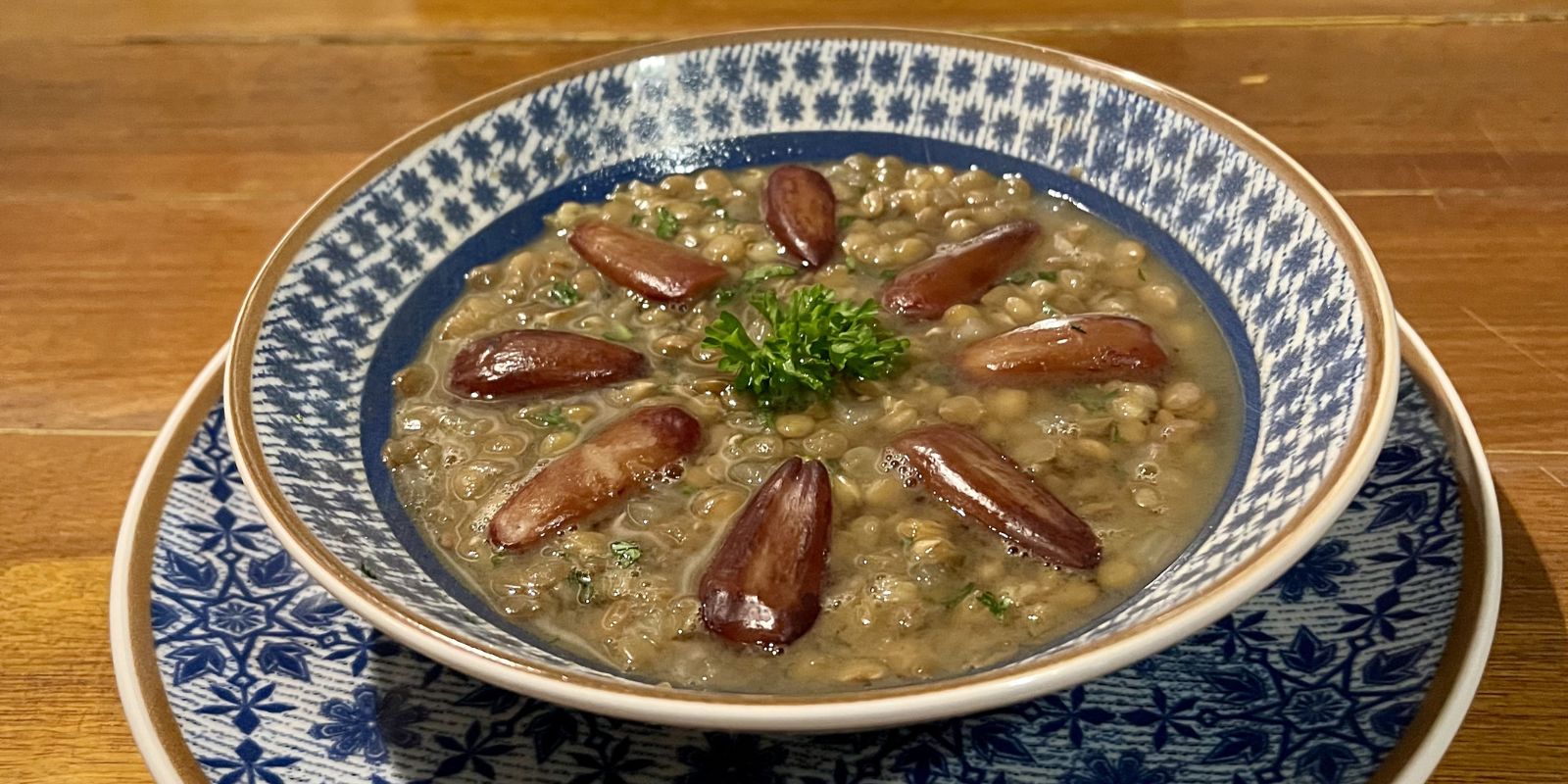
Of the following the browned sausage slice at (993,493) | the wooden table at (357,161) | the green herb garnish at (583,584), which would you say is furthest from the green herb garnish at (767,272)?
the wooden table at (357,161)

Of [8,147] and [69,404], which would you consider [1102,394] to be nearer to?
[69,404]

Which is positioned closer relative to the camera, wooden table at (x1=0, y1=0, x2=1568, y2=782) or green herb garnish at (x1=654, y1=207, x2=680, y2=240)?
wooden table at (x1=0, y1=0, x2=1568, y2=782)

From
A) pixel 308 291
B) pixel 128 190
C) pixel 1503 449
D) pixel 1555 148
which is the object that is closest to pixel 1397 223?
pixel 1555 148

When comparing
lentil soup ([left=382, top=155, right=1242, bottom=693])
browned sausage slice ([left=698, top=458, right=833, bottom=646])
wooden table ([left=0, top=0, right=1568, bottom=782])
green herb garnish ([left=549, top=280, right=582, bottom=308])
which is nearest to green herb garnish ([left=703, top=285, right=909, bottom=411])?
lentil soup ([left=382, top=155, right=1242, bottom=693])

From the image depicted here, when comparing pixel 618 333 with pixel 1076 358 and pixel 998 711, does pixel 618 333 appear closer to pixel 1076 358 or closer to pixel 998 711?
pixel 1076 358

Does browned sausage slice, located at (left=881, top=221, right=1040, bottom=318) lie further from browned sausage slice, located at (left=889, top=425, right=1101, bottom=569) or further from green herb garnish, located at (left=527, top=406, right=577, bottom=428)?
green herb garnish, located at (left=527, top=406, right=577, bottom=428)

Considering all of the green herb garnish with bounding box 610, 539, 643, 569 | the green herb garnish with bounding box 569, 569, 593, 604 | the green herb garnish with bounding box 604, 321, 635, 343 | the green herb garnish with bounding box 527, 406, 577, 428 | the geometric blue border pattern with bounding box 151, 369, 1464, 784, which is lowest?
the geometric blue border pattern with bounding box 151, 369, 1464, 784
